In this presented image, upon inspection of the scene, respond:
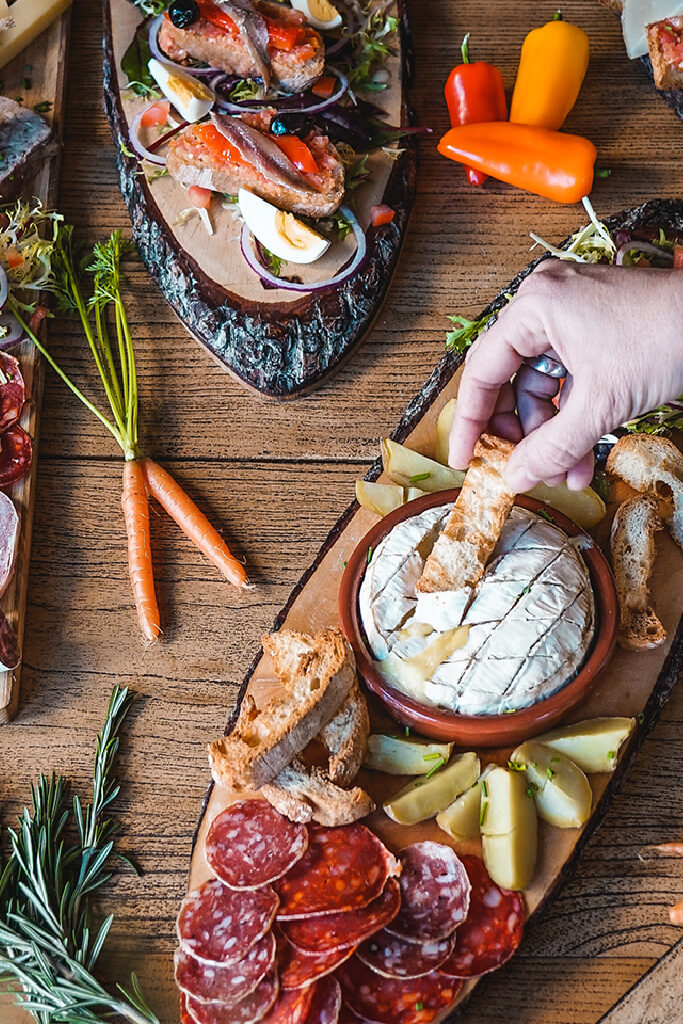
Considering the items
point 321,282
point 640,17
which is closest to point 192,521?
point 321,282

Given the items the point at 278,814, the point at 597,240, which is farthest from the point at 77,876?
the point at 597,240

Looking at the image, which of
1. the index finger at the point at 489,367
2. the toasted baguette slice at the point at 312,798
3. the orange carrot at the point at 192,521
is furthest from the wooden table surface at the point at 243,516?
the index finger at the point at 489,367

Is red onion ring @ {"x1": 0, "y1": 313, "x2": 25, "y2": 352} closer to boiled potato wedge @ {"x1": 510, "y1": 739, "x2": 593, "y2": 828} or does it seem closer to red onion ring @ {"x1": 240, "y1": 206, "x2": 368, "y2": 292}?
red onion ring @ {"x1": 240, "y1": 206, "x2": 368, "y2": 292}

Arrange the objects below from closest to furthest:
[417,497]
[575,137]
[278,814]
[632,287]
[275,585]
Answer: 1. [632,287]
2. [278,814]
3. [417,497]
4. [275,585]
5. [575,137]

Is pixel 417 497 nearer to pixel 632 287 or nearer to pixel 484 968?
pixel 632 287

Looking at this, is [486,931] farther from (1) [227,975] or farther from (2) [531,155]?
(2) [531,155]

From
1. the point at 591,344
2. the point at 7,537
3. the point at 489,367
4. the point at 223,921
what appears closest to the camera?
the point at 591,344

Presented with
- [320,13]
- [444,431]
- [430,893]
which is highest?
[320,13]
